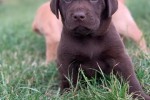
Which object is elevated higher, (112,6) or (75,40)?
(112,6)

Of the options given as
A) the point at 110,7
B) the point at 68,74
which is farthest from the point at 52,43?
the point at 110,7

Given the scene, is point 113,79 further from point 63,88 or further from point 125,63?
point 63,88

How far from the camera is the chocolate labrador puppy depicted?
345 centimetres

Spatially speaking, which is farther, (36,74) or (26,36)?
(26,36)

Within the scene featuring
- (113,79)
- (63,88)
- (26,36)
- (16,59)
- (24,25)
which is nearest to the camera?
(113,79)

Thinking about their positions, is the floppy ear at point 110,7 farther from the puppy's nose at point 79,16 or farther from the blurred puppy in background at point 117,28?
the blurred puppy in background at point 117,28

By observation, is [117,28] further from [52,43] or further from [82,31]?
[82,31]

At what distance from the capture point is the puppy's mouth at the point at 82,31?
11.0ft

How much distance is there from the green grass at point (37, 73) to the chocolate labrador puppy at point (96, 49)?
4.8 inches

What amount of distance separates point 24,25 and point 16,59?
2.60 m

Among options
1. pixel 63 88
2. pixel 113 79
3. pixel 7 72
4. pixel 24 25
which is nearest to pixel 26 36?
pixel 24 25

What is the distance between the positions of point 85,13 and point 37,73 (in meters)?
1.33

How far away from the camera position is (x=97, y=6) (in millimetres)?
3428

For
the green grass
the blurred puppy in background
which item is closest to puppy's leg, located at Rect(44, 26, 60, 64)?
the blurred puppy in background
